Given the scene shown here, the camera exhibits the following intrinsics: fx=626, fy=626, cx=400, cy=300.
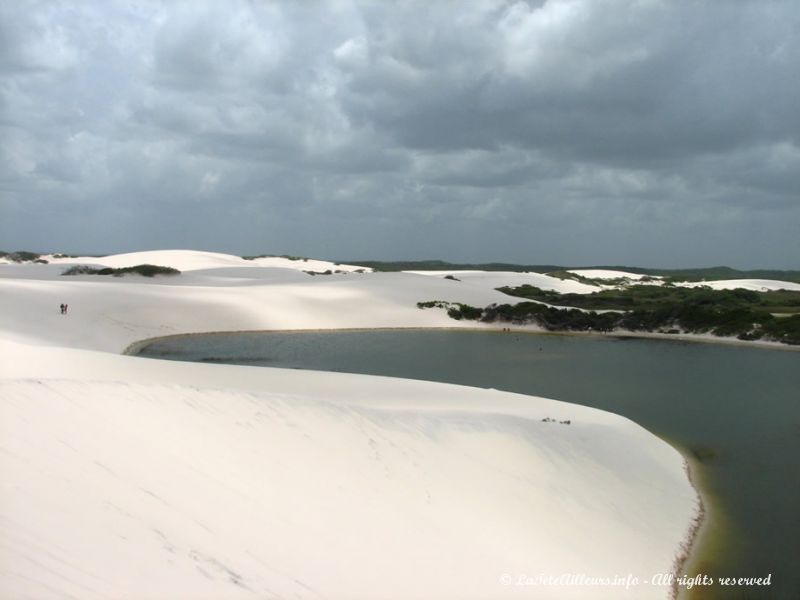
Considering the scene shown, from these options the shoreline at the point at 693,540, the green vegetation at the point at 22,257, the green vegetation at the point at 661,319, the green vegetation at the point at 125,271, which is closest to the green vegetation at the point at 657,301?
the green vegetation at the point at 661,319

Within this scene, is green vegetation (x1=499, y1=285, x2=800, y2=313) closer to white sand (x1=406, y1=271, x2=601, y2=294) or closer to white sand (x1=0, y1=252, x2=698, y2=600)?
white sand (x1=406, y1=271, x2=601, y2=294)

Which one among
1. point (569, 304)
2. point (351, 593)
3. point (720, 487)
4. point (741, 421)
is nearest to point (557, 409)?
point (720, 487)

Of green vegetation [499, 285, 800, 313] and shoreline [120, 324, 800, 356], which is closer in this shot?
shoreline [120, 324, 800, 356]

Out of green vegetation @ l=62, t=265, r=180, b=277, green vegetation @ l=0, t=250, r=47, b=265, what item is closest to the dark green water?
green vegetation @ l=62, t=265, r=180, b=277

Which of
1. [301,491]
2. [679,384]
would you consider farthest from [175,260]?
[301,491]

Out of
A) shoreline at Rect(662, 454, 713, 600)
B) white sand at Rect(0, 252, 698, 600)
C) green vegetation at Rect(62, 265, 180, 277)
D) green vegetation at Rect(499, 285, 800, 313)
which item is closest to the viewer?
white sand at Rect(0, 252, 698, 600)

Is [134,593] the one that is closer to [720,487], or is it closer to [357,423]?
[357,423]
